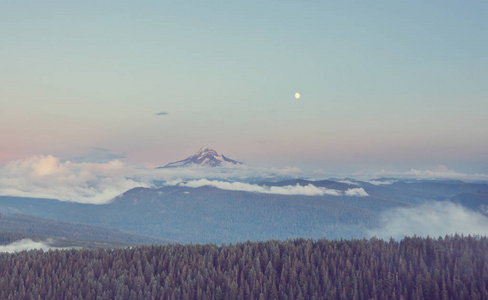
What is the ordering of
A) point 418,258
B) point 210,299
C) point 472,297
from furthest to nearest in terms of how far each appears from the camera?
point 418,258
point 210,299
point 472,297

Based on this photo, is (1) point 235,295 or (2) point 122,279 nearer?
(1) point 235,295

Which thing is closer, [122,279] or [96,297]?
[96,297]

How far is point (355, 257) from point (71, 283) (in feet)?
435

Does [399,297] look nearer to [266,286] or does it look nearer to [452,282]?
[452,282]

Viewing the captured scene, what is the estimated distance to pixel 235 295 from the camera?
522 feet

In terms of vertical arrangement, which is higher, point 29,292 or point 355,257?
point 355,257

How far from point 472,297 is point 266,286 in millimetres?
74037

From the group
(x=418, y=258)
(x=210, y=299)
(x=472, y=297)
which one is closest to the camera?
(x=472, y=297)

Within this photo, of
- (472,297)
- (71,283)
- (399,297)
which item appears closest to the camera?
Result: (472,297)

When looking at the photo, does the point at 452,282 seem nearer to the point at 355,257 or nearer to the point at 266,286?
the point at 355,257

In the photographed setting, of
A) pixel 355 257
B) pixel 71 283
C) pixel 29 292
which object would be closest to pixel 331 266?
pixel 355 257

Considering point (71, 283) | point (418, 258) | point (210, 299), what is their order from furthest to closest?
point (418, 258) < point (71, 283) < point (210, 299)

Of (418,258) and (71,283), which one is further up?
(418,258)

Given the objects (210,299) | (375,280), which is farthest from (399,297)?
(210,299)
